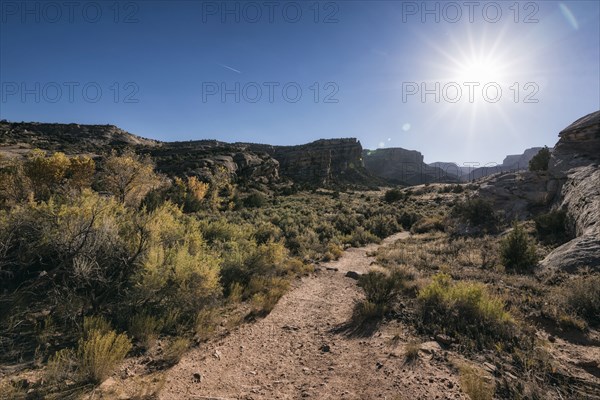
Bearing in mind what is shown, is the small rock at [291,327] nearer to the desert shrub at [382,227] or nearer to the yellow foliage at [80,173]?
the desert shrub at [382,227]

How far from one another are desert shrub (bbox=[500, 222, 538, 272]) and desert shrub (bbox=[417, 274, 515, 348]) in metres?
5.43

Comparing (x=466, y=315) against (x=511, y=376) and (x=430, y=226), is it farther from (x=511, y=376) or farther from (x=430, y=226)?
(x=430, y=226)

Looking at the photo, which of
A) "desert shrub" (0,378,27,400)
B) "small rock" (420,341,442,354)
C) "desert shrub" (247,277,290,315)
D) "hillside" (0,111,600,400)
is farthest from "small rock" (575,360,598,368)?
"desert shrub" (0,378,27,400)

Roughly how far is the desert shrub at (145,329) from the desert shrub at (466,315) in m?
5.47

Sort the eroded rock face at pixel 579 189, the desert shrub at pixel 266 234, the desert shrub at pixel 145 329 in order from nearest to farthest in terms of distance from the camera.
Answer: the desert shrub at pixel 145 329
the eroded rock face at pixel 579 189
the desert shrub at pixel 266 234

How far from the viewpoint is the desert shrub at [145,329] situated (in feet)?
17.2

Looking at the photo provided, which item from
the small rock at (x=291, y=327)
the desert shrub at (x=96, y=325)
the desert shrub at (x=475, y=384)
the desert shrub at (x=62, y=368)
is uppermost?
the desert shrub at (x=96, y=325)

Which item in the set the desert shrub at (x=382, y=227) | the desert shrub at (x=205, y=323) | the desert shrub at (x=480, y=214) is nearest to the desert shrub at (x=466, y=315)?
the desert shrub at (x=205, y=323)

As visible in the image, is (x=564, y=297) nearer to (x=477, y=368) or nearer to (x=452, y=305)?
(x=452, y=305)

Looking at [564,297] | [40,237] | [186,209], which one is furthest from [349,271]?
[186,209]

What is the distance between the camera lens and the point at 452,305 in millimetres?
Answer: 6254

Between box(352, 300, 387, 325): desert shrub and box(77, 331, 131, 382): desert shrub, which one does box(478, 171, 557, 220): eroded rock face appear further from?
box(77, 331, 131, 382): desert shrub

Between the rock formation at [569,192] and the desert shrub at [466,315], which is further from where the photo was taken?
the rock formation at [569,192]

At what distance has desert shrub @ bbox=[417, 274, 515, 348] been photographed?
543 centimetres
